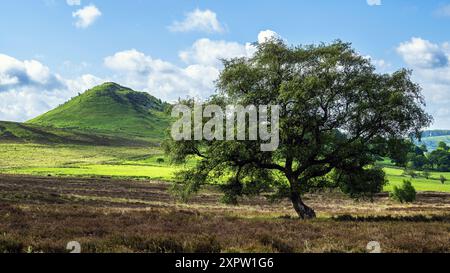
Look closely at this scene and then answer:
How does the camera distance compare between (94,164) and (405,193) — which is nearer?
(405,193)

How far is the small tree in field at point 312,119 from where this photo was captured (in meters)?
28.1

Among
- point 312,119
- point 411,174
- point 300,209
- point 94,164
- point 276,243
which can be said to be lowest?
point 411,174

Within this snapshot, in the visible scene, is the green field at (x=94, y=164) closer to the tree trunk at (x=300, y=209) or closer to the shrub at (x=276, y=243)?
the tree trunk at (x=300, y=209)

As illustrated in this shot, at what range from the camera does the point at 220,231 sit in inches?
729

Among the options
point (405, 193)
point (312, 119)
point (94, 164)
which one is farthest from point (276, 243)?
point (94, 164)

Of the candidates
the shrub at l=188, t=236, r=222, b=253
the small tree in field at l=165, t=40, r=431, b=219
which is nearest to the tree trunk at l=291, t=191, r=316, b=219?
the small tree in field at l=165, t=40, r=431, b=219

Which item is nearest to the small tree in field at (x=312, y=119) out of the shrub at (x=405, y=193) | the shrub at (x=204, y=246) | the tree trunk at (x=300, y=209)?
the tree trunk at (x=300, y=209)

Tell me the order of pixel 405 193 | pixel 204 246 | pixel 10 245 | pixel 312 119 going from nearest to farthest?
pixel 10 245, pixel 204 246, pixel 312 119, pixel 405 193

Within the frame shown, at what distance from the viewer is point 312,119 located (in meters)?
28.9

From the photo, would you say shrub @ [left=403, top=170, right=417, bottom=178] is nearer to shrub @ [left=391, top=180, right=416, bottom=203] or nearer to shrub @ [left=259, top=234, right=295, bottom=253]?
shrub @ [left=391, top=180, right=416, bottom=203]

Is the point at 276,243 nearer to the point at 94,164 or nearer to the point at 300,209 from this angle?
the point at 300,209
